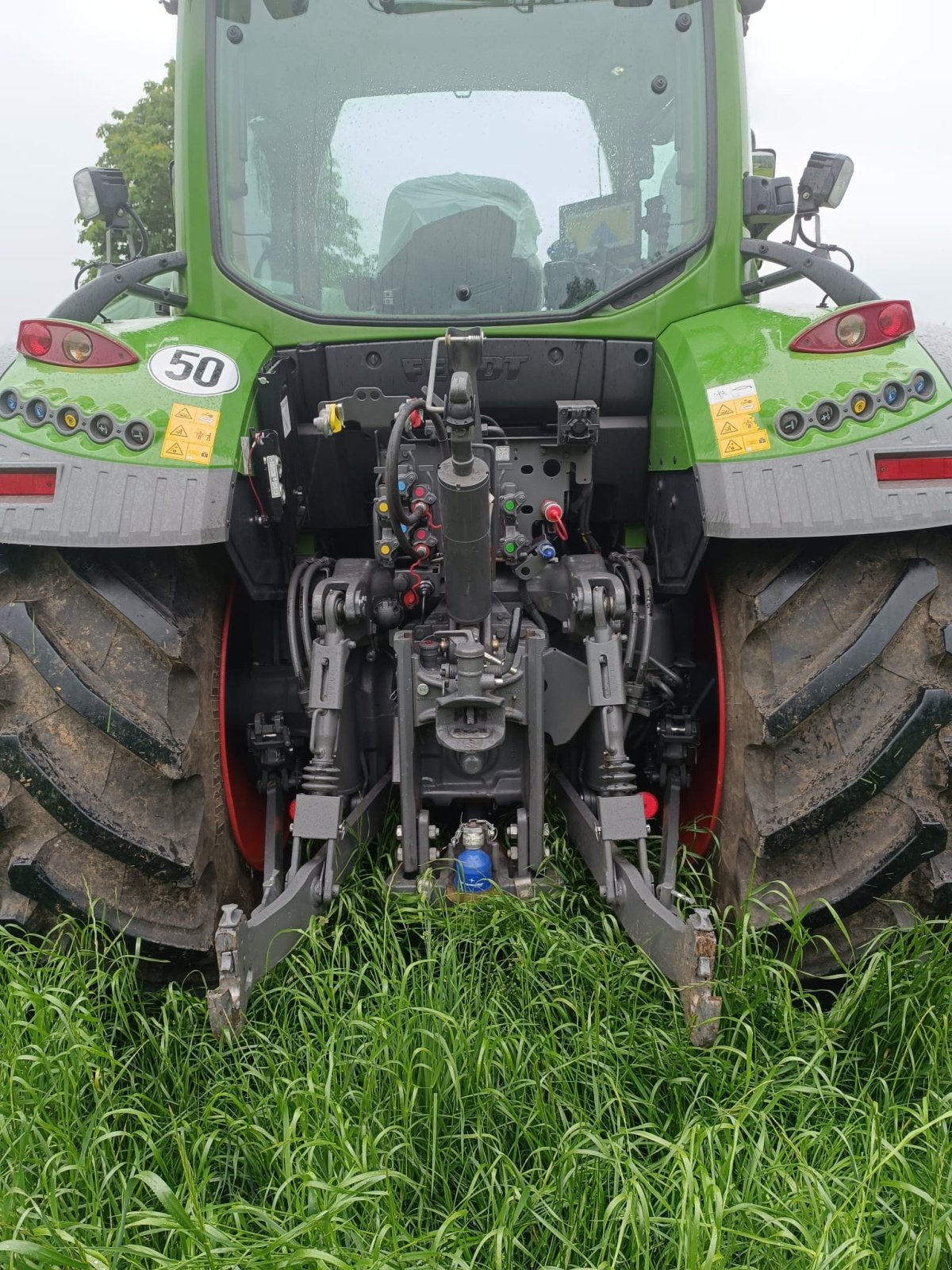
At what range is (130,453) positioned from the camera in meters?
2.10

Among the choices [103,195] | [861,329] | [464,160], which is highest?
[464,160]

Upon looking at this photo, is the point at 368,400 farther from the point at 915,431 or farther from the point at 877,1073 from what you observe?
the point at 877,1073

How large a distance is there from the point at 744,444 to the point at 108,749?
4.74ft

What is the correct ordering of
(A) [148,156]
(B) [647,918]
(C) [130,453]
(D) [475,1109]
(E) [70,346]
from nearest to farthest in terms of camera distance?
1. (D) [475,1109]
2. (B) [647,918]
3. (C) [130,453]
4. (E) [70,346]
5. (A) [148,156]

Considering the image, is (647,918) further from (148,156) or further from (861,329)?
(148,156)

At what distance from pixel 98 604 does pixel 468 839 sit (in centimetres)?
96

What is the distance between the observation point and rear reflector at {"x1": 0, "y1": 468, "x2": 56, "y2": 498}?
80.7 inches

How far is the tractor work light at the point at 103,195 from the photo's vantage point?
269 centimetres

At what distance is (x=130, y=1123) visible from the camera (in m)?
1.88

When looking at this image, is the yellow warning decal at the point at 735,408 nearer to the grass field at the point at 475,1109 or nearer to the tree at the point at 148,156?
the grass field at the point at 475,1109

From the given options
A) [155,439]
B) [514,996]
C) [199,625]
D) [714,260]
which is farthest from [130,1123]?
[714,260]

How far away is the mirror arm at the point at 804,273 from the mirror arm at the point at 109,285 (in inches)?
56.5

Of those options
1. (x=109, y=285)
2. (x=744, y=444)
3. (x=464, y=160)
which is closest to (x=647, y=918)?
(x=744, y=444)

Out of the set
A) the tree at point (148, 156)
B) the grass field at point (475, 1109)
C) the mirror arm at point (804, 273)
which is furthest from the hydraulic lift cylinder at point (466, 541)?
the tree at point (148, 156)
